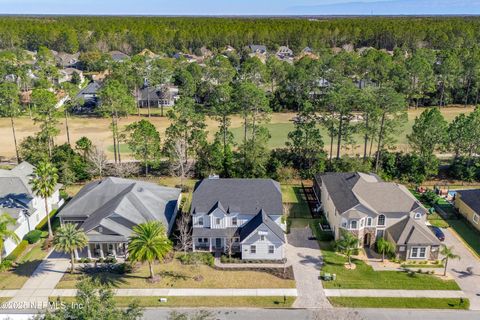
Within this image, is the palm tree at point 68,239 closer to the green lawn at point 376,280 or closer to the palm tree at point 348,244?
the green lawn at point 376,280

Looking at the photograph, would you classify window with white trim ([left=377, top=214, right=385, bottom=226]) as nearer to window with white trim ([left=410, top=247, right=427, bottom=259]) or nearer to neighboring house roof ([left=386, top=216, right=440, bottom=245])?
neighboring house roof ([left=386, top=216, right=440, bottom=245])

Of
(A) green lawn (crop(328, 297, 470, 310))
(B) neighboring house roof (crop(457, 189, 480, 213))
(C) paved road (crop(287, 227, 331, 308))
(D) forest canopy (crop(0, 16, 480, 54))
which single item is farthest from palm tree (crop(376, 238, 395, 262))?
(D) forest canopy (crop(0, 16, 480, 54))

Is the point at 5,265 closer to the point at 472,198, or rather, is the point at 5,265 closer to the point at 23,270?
the point at 23,270

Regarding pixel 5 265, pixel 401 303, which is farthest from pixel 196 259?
pixel 401 303

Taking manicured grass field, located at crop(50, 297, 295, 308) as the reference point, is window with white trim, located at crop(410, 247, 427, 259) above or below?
above

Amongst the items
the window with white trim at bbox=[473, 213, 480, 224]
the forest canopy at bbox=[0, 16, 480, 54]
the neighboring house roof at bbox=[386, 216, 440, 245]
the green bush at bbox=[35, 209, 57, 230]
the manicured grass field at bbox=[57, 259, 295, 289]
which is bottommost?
the manicured grass field at bbox=[57, 259, 295, 289]

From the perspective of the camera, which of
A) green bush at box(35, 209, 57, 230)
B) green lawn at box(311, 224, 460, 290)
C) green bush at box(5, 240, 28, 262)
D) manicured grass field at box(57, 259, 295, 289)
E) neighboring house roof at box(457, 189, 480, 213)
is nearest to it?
green lawn at box(311, 224, 460, 290)

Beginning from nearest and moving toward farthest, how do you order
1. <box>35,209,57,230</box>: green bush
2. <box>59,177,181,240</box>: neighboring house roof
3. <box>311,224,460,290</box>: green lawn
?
<box>311,224,460,290</box>: green lawn
<box>59,177,181,240</box>: neighboring house roof
<box>35,209,57,230</box>: green bush
